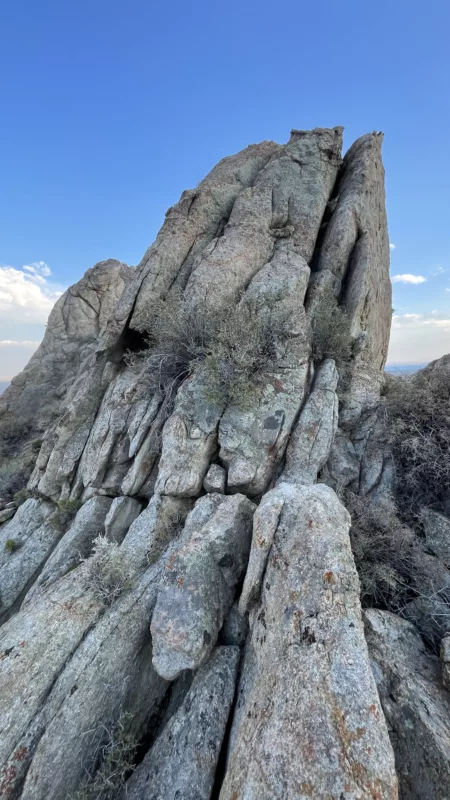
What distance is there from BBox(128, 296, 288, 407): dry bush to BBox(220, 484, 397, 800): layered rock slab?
400 centimetres

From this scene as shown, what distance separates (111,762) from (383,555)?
621 cm

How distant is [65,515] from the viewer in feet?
36.8

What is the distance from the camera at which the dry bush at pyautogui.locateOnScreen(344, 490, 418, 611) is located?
654 centimetres

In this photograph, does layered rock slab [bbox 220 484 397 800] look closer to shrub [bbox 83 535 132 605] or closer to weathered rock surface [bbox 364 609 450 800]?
weathered rock surface [bbox 364 609 450 800]

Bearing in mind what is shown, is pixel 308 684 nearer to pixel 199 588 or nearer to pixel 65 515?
pixel 199 588

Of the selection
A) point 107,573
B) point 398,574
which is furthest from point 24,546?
point 398,574

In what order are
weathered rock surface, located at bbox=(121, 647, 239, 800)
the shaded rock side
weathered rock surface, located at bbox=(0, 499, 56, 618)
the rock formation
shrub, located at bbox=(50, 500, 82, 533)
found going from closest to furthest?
the rock formation
weathered rock surface, located at bbox=(121, 647, 239, 800)
weathered rock surface, located at bbox=(0, 499, 56, 618)
shrub, located at bbox=(50, 500, 82, 533)
the shaded rock side

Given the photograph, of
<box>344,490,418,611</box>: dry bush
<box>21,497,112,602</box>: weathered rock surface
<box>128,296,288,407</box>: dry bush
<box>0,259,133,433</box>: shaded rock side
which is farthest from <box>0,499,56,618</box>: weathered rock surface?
<box>344,490,418,611</box>: dry bush

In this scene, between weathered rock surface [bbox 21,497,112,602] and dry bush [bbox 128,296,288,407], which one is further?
weathered rock surface [bbox 21,497,112,602]

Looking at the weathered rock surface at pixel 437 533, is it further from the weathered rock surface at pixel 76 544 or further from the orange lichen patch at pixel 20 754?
the weathered rock surface at pixel 76 544

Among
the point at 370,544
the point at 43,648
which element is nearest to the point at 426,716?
the point at 370,544

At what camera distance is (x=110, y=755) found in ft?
16.2

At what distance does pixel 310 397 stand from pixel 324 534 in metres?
4.49

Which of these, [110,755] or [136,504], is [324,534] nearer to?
[110,755]
